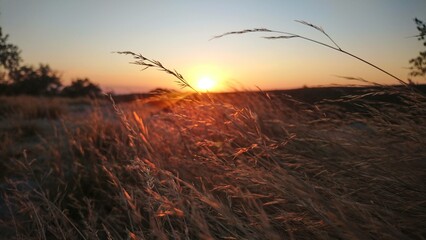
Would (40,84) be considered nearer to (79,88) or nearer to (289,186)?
(79,88)

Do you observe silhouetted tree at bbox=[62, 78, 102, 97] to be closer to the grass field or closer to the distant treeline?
the distant treeline

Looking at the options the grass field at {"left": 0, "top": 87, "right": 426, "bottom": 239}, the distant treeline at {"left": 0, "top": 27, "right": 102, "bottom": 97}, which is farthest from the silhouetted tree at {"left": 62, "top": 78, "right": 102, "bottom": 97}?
the grass field at {"left": 0, "top": 87, "right": 426, "bottom": 239}

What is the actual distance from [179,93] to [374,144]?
0.86 metres

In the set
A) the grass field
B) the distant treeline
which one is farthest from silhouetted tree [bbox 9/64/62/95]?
the grass field

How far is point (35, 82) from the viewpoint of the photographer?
104 feet

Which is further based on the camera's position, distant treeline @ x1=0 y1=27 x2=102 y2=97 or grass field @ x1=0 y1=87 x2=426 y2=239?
distant treeline @ x1=0 y1=27 x2=102 y2=97

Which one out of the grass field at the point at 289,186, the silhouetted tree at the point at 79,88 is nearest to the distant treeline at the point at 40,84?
the silhouetted tree at the point at 79,88

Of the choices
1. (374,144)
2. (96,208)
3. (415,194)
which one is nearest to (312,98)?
(374,144)

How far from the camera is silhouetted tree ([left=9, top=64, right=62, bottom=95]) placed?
1144 inches

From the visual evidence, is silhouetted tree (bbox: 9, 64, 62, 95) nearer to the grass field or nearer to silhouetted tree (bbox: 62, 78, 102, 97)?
silhouetted tree (bbox: 62, 78, 102, 97)

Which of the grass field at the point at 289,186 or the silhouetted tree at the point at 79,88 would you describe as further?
the silhouetted tree at the point at 79,88

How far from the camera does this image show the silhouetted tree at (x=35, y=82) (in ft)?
95.3

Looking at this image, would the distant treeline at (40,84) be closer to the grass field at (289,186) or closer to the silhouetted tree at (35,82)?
the silhouetted tree at (35,82)

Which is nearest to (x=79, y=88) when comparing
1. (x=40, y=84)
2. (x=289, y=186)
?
(x=40, y=84)
